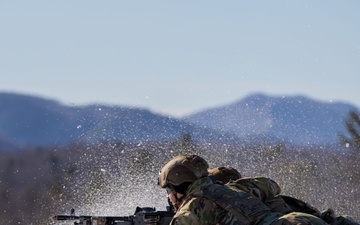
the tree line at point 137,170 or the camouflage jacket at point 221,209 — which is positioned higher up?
the camouflage jacket at point 221,209

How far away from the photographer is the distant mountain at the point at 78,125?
34.9 m

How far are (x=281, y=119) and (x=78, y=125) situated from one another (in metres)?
6.29

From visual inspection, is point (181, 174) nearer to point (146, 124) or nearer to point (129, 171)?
point (129, 171)

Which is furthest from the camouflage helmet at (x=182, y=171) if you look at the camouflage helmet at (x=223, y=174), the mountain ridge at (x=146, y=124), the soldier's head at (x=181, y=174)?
the mountain ridge at (x=146, y=124)

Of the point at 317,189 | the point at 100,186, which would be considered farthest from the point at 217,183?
the point at 317,189

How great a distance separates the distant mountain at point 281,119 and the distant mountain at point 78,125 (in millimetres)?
953

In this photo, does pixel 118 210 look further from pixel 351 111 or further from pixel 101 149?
pixel 351 111

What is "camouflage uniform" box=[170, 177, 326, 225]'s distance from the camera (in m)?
15.3

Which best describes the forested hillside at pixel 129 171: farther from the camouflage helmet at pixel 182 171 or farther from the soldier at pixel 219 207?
the soldier at pixel 219 207

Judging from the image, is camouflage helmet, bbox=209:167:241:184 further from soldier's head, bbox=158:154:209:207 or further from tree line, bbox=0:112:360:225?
tree line, bbox=0:112:360:225

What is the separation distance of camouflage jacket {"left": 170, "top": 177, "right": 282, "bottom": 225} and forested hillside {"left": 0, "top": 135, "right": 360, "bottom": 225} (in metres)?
11.1

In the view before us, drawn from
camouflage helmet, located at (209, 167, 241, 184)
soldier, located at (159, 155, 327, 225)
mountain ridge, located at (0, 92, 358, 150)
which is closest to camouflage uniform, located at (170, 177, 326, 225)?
soldier, located at (159, 155, 327, 225)

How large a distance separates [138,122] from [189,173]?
23933 mm

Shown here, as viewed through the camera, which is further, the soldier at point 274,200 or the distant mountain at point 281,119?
the distant mountain at point 281,119
